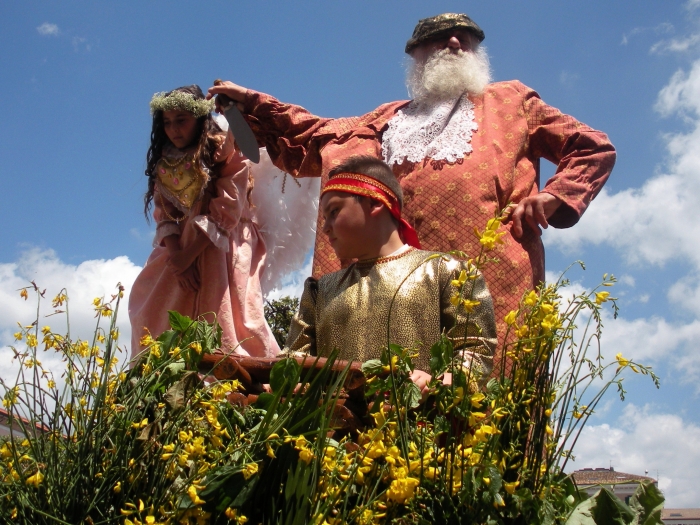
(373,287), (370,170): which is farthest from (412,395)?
(370,170)

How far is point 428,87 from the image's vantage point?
405 cm

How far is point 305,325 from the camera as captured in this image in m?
2.93

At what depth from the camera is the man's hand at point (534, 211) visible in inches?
135

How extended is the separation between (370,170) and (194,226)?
5.43 ft

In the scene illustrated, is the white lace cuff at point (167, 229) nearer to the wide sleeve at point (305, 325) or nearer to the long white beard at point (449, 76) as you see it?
the long white beard at point (449, 76)

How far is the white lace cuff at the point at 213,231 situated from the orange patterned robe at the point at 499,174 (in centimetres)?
69

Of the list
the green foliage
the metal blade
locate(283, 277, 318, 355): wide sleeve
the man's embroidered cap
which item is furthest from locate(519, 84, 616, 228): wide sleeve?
the green foliage

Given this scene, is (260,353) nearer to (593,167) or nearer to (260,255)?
(260,255)

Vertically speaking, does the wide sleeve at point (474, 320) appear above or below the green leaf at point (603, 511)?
above

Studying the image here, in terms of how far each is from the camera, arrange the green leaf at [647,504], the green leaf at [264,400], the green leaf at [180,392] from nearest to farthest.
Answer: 1. the green leaf at [180,392]
2. the green leaf at [647,504]
3. the green leaf at [264,400]

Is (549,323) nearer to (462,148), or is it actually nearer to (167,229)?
(462,148)

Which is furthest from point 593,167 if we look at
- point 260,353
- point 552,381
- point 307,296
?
point 552,381

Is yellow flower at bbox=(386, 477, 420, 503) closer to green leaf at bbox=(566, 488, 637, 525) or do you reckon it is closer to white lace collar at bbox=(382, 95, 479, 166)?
green leaf at bbox=(566, 488, 637, 525)

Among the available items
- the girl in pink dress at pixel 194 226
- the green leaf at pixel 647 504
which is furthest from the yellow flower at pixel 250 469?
the girl in pink dress at pixel 194 226
